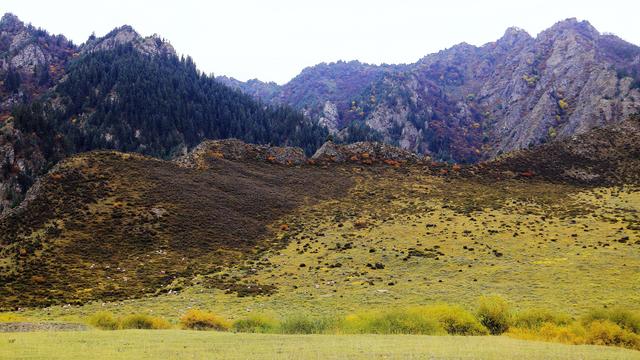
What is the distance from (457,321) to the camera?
102ft

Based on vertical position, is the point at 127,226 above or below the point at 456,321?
above

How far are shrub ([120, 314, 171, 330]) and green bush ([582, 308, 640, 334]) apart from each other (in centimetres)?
2865

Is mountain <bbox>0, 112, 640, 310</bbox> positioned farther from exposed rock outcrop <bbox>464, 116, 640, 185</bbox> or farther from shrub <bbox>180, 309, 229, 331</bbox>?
shrub <bbox>180, 309, 229, 331</bbox>

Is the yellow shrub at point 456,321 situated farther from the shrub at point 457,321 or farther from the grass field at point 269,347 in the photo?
the grass field at point 269,347

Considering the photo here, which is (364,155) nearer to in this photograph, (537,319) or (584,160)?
(584,160)

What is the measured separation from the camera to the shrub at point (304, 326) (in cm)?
3109

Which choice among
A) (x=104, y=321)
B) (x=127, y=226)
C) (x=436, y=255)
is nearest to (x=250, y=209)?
(x=127, y=226)

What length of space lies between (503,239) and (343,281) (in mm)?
22363

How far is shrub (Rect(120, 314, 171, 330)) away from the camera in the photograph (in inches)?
1291

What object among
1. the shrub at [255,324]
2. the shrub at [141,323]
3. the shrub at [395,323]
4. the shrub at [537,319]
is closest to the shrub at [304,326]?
the shrub at [255,324]

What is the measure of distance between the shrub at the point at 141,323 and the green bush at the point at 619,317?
94.0 ft

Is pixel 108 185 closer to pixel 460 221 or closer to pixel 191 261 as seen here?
pixel 191 261

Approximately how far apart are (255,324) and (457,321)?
1387 cm

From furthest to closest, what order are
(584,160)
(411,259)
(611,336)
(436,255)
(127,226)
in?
1. (584,160)
2. (127,226)
3. (436,255)
4. (411,259)
5. (611,336)
